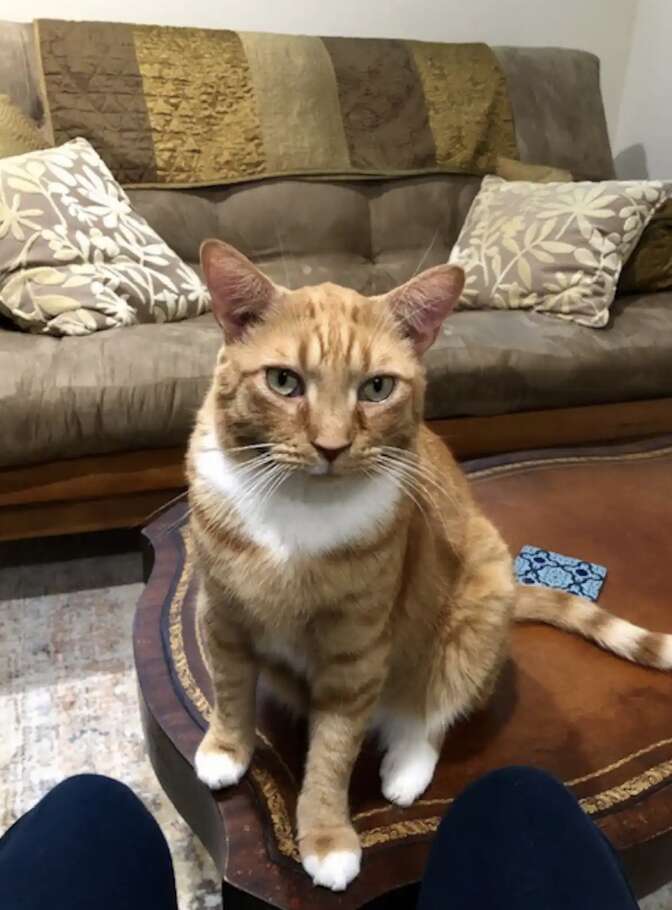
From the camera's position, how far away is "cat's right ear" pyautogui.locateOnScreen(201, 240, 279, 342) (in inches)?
34.0

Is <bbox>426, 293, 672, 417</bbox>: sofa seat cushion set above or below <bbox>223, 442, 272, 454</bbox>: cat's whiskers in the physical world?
below

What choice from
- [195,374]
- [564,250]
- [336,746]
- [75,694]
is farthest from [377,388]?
[564,250]

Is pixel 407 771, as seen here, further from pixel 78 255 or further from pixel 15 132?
pixel 15 132

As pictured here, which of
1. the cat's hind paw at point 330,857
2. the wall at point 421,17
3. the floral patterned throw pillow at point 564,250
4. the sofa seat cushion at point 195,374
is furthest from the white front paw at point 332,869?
the wall at point 421,17

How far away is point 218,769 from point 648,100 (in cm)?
316

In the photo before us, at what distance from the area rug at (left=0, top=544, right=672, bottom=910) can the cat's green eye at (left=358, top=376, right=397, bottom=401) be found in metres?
0.88

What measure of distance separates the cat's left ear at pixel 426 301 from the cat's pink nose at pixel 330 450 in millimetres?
174

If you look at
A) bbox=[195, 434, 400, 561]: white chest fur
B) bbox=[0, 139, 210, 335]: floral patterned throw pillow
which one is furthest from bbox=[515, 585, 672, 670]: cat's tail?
bbox=[0, 139, 210, 335]: floral patterned throw pillow

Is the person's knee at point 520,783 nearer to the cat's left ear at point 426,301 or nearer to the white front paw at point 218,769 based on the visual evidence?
the white front paw at point 218,769

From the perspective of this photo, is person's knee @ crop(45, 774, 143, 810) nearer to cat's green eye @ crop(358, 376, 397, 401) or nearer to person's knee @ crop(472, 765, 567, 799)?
person's knee @ crop(472, 765, 567, 799)

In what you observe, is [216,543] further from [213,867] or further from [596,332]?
[596,332]

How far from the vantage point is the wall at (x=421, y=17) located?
2.61 m

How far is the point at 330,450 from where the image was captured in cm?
85

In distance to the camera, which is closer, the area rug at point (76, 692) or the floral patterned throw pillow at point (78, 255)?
the area rug at point (76, 692)
